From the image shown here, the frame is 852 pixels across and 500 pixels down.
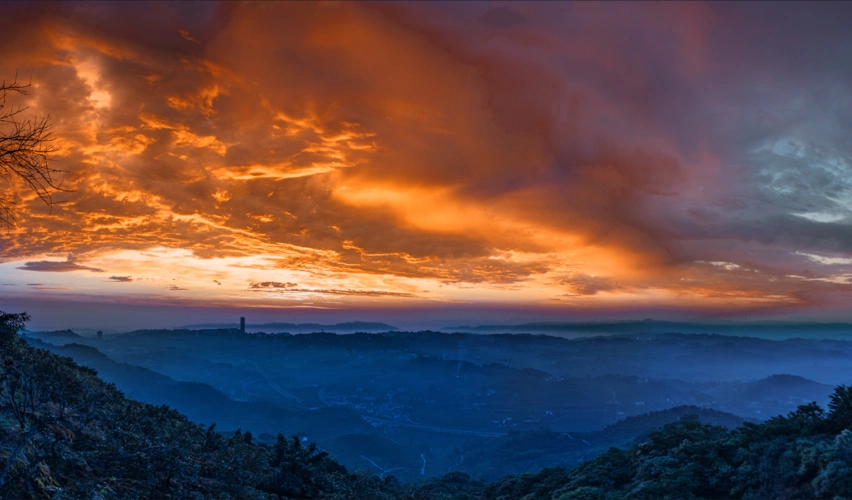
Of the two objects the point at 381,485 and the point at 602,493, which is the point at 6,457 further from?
the point at 602,493

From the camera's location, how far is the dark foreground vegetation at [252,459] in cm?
939

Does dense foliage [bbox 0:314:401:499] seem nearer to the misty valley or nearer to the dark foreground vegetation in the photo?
the dark foreground vegetation

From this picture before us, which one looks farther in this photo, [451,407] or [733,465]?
[451,407]

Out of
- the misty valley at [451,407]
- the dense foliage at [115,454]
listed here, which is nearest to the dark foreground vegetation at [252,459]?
the dense foliage at [115,454]

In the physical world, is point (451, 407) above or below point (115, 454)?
below

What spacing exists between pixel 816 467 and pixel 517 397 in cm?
16784

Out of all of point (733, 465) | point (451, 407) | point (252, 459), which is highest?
point (733, 465)

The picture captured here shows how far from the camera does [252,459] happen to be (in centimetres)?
1560

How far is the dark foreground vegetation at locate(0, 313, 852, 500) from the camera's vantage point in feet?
30.8

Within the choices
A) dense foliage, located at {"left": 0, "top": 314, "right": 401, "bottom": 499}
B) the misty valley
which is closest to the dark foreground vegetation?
dense foliage, located at {"left": 0, "top": 314, "right": 401, "bottom": 499}

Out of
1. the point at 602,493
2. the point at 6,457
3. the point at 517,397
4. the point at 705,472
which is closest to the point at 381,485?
the point at 602,493

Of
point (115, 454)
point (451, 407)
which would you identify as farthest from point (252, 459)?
point (451, 407)

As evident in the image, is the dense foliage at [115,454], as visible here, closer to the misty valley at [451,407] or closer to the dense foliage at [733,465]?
the dense foliage at [733,465]

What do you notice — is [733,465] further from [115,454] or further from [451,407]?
[451,407]
